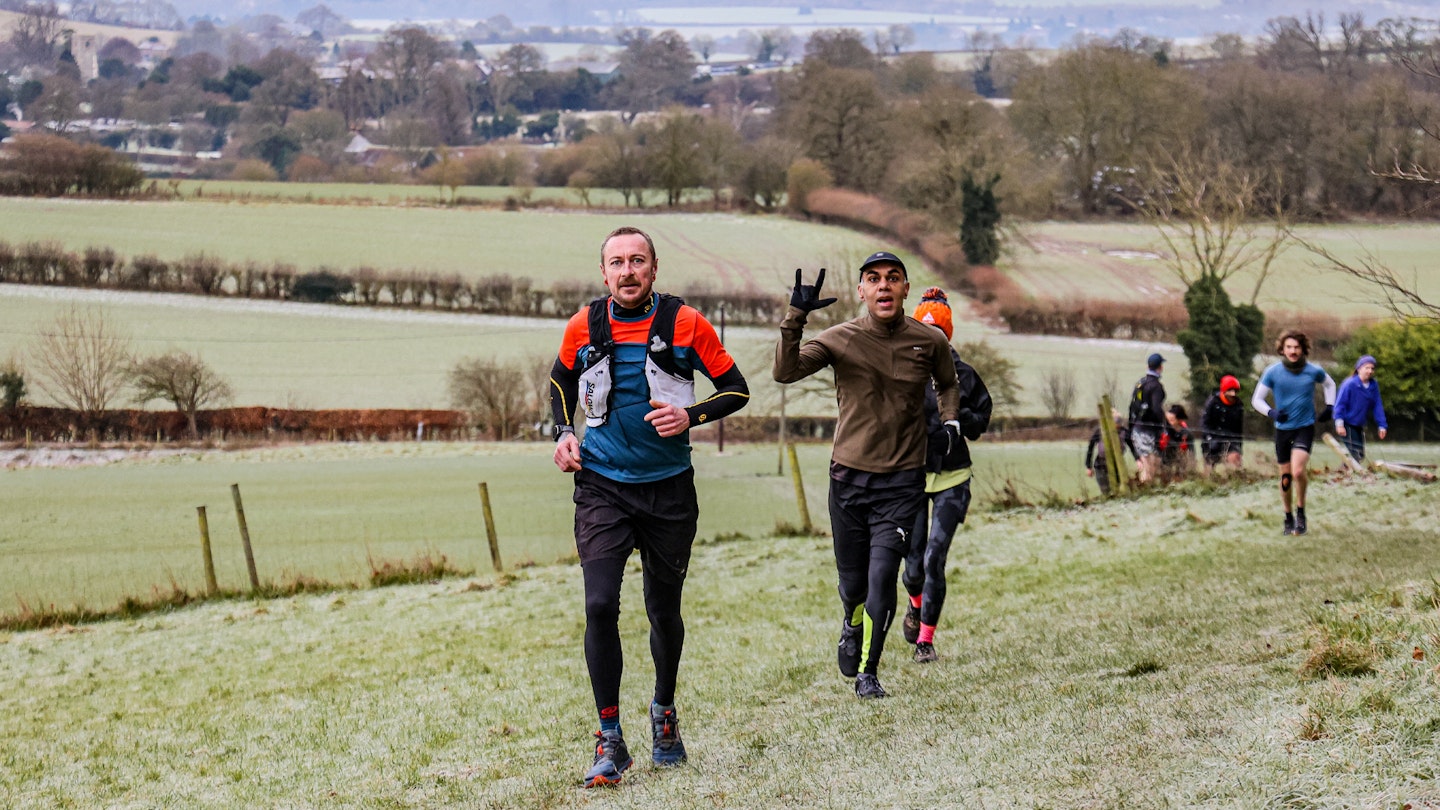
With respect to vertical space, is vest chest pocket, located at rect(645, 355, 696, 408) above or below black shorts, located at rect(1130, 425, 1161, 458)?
above

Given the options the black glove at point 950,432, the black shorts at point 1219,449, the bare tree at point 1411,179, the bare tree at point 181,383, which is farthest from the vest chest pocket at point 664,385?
the bare tree at point 181,383

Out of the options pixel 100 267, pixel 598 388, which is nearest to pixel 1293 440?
pixel 598 388

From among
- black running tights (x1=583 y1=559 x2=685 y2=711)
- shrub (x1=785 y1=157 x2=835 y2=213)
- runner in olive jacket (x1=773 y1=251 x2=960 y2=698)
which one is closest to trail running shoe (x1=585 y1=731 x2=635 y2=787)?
black running tights (x1=583 y1=559 x2=685 y2=711)

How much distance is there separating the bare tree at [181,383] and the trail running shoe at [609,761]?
30553 mm

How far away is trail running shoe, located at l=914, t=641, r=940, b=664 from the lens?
7429 mm

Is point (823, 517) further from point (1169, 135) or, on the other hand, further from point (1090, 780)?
point (1169, 135)

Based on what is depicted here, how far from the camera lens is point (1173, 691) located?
529 centimetres

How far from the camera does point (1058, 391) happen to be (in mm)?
40438

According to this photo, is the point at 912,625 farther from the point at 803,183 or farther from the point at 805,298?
the point at 803,183

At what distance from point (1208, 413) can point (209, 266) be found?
31.7 metres

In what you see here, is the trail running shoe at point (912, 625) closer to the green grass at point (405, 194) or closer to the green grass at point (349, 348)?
the green grass at point (349, 348)

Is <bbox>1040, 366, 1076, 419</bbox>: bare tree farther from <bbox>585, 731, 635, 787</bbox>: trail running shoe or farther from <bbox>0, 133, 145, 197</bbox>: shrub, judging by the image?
<bbox>585, 731, 635, 787</bbox>: trail running shoe

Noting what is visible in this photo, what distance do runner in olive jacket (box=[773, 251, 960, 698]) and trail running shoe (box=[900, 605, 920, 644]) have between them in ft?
4.04

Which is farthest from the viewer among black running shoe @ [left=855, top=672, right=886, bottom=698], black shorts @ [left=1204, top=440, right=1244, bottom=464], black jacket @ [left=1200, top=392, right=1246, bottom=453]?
black shorts @ [left=1204, top=440, right=1244, bottom=464]
